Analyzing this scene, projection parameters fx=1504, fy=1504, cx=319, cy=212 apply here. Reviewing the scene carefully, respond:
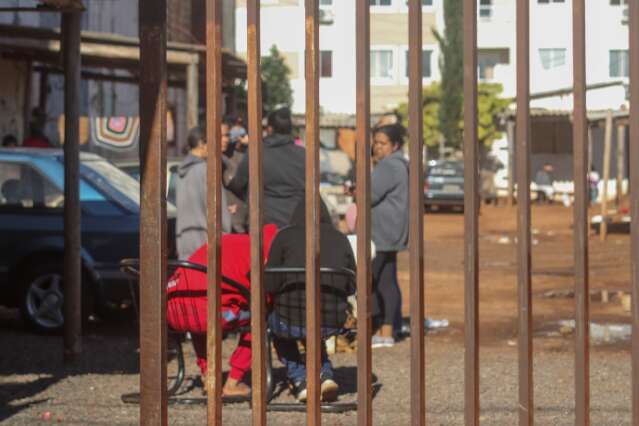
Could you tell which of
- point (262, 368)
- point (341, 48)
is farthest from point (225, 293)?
point (341, 48)

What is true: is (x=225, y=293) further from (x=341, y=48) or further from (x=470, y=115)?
(x=341, y=48)

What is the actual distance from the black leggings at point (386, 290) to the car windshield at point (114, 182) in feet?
6.61

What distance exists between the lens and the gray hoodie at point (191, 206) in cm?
1098

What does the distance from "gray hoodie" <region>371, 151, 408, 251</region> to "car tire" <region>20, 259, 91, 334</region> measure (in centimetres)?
245

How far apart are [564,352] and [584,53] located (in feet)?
21.0

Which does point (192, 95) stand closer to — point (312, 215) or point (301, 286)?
point (301, 286)

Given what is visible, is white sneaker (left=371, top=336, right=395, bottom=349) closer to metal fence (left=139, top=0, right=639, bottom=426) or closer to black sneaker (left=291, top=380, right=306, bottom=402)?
black sneaker (left=291, top=380, right=306, bottom=402)

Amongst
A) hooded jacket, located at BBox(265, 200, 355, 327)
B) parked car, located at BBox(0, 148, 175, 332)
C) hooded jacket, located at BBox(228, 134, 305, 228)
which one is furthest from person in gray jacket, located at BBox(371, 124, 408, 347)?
hooded jacket, located at BBox(265, 200, 355, 327)

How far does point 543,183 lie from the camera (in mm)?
45969

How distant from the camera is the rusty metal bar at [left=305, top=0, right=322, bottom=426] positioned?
453cm

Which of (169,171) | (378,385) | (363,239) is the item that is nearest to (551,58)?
(169,171)

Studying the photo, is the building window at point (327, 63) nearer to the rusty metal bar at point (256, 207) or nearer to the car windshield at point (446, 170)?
the car windshield at point (446, 170)

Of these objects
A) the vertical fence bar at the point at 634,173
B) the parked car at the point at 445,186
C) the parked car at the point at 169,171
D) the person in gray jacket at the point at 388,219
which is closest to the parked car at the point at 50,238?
the parked car at the point at 169,171

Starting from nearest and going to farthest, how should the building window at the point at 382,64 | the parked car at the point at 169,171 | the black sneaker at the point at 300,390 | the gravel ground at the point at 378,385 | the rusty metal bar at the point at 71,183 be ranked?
1. the gravel ground at the point at 378,385
2. the black sneaker at the point at 300,390
3. the rusty metal bar at the point at 71,183
4. the parked car at the point at 169,171
5. the building window at the point at 382,64
